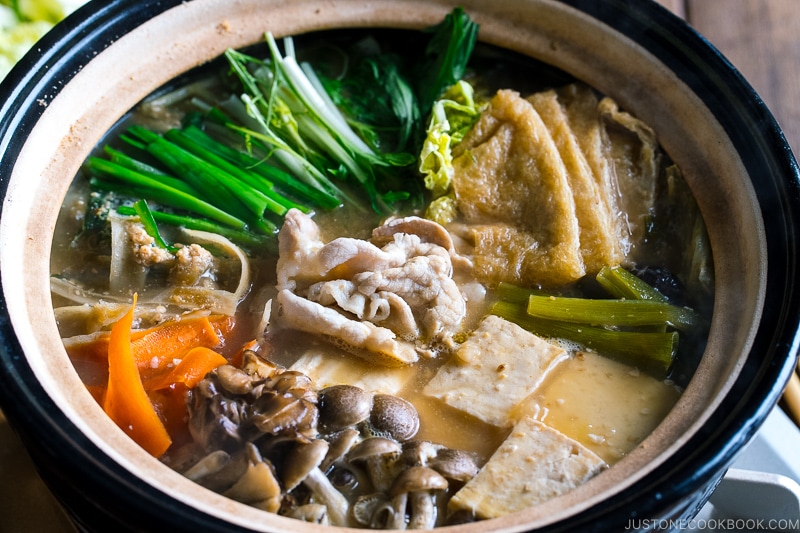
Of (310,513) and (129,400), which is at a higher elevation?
(129,400)

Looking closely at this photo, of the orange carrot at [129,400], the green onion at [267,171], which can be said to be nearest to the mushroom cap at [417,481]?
the orange carrot at [129,400]

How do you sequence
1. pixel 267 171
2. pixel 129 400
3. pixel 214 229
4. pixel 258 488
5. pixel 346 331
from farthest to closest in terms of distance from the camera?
pixel 267 171
pixel 214 229
pixel 346 331
pixel 129 400
pixel 258 488

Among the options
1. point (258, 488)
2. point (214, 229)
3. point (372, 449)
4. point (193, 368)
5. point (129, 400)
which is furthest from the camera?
point (214, 229)

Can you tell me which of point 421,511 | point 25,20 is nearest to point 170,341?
point 421,511

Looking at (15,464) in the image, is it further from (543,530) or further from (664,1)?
(664,1)

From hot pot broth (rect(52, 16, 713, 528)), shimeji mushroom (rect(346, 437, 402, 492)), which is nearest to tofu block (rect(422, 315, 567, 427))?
hot pot broth (rect(52, 16, 713, 528))

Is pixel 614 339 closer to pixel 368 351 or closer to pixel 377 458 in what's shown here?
pixel 368 351

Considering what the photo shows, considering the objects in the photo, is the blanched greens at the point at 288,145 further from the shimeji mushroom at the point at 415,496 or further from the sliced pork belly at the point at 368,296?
the shimeji mushroom at the point at 415,496
